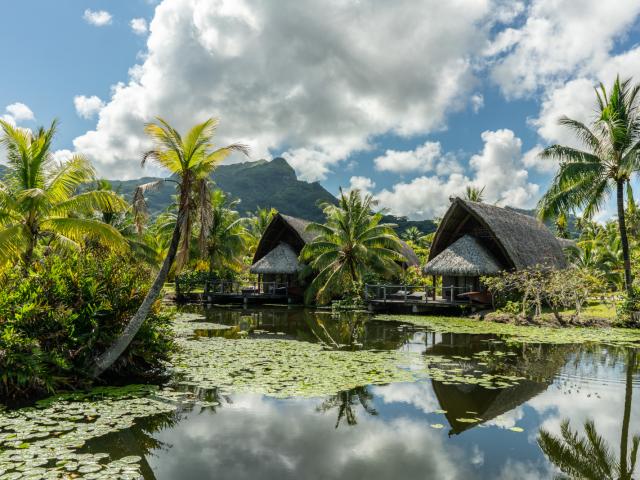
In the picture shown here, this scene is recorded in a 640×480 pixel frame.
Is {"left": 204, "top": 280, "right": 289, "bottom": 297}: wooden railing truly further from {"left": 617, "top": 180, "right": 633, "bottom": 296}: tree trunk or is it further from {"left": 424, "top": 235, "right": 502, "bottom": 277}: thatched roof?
{"left": 617, "top": 180, "right": 633, "bottom": 296}: tree trunk

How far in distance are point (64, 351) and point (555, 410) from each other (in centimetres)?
750

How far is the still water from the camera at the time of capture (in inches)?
185

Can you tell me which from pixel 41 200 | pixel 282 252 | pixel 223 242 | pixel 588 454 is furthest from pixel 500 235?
pixel 41 200

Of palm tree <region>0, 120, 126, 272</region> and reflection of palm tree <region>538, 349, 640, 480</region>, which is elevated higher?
palm tree <region>0, 120, 126, 272</region>

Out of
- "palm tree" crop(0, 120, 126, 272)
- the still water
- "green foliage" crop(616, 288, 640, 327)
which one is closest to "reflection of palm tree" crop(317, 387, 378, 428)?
the still water

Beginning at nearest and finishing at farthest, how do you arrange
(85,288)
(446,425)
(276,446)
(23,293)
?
(276,446), (446,425), (23,293), (85,288)

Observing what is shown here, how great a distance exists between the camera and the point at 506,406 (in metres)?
6.57

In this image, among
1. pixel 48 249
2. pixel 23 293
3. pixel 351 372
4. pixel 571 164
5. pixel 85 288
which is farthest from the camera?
pixel 571 164

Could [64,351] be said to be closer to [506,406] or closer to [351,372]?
[351,372]

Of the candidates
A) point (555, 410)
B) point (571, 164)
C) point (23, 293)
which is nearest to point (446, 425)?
point (555, 410)

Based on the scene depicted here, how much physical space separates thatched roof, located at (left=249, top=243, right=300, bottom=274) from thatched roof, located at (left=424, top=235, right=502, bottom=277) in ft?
27.6

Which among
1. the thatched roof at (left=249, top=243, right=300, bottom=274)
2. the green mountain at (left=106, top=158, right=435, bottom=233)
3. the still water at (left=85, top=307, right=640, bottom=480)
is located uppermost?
the green mountain at (left=106, top=158, right=435, bottom=233)

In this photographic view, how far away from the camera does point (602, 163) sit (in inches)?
594

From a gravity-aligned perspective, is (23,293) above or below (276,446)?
above
